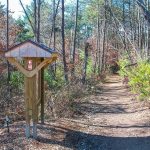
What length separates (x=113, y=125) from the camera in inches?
561

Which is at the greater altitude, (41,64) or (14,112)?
(41,64)

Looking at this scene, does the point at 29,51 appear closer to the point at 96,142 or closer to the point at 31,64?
the point at 31,64

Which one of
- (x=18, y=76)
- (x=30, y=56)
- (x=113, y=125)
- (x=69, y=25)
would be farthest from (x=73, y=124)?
(x=69, y=25)

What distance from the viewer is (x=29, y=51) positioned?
10.4 meters

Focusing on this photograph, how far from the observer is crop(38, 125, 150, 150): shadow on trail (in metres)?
10.7

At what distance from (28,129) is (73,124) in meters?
2.97

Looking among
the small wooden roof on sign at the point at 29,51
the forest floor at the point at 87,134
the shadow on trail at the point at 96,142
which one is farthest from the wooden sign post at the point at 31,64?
the shadow on trail at the point at 96,142

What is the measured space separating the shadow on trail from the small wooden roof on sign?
217 centimetres

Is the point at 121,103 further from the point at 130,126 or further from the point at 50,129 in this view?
the point at 50,129

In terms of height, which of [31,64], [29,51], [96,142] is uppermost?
[29,51]

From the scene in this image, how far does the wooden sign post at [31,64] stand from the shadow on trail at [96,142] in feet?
2.09

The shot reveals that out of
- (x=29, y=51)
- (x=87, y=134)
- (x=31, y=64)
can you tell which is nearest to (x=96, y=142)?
(x=87, y=134)

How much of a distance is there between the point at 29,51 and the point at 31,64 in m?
0.39

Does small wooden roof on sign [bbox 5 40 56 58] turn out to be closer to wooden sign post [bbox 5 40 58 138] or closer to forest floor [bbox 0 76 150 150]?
wooden sign post [bbox 5 40 58 138]
